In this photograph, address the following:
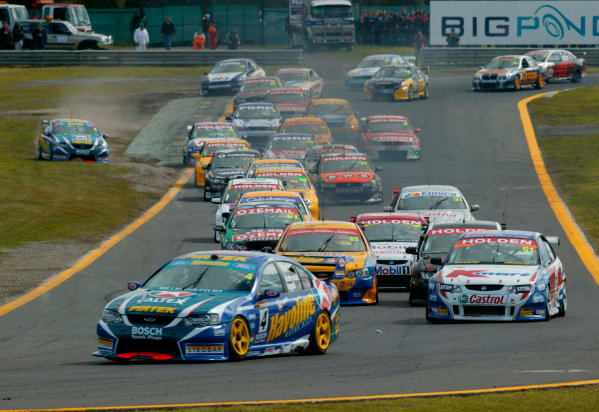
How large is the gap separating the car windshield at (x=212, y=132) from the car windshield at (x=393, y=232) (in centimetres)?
1678

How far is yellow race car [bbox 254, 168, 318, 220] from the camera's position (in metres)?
28.6

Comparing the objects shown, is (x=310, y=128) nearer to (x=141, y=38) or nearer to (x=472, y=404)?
(x=141, y=38)

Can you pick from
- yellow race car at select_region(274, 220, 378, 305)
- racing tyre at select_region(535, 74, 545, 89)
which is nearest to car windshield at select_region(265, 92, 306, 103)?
racing tyre at select_region(535, 74, 545, 89)

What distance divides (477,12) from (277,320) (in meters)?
53.8

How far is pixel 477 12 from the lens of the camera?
2516 inches

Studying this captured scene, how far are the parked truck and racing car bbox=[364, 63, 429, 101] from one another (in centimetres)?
1701

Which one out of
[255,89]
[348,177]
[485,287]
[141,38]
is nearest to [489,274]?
[485,287]

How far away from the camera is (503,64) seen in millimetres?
52469

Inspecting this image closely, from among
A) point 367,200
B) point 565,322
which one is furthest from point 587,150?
point 565,322

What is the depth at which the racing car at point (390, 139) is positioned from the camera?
37969 mm

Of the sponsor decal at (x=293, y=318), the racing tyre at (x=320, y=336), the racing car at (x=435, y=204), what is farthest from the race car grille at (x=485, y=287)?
the racing car at (x=435, y=204)

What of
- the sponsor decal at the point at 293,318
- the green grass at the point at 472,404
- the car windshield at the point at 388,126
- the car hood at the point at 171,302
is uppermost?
the car hood at the point at 171,302

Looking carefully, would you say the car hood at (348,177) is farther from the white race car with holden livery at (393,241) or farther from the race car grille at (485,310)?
the race car grille at (485,310)

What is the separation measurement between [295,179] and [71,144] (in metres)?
11.4
